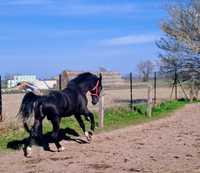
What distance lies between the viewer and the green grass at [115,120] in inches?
589

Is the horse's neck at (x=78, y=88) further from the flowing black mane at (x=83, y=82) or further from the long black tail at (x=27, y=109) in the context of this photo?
the long black tail at (x=27, y=109)

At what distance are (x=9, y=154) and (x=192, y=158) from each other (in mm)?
4392

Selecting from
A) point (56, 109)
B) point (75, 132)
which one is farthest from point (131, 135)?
point (56, 109)

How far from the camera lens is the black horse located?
1199 cm

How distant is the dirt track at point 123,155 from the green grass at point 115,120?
5.20 ft

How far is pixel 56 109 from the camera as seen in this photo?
1231 cm

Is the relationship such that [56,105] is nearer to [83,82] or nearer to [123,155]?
[83,82]

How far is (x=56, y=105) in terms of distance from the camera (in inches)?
486

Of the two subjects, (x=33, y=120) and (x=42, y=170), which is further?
(x=33, y=120)

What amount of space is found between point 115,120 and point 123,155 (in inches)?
321

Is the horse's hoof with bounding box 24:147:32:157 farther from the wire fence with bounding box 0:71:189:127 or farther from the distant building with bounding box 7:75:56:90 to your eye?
the wire fence with bounding box 0:71:189:127

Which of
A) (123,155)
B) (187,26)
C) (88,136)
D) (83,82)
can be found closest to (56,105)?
(83,82)

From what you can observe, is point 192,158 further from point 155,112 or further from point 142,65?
point 142,65

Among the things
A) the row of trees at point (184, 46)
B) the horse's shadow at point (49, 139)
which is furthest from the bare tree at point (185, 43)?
the horse's shadow at point (49, 139)
